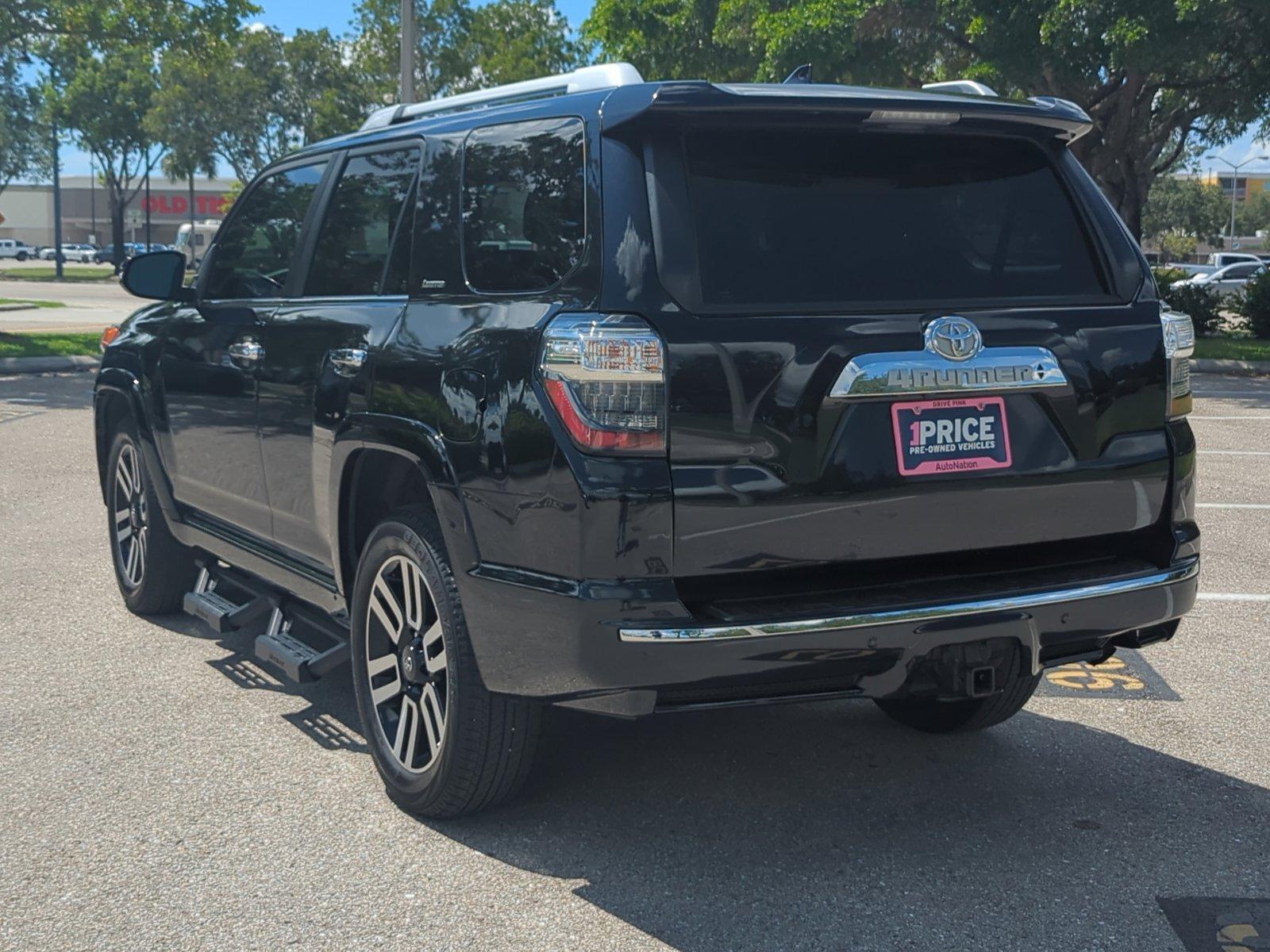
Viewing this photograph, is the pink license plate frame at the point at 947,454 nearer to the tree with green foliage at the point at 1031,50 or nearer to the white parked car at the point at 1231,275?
the tree with green foliage at the point at 1031,50

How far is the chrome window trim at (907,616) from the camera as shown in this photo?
3.34 m

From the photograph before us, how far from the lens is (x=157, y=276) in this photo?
18.6 feet

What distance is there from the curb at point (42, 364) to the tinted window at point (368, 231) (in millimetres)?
14570

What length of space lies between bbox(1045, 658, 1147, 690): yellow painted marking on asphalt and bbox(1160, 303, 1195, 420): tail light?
1.63m

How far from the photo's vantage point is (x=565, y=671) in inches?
136

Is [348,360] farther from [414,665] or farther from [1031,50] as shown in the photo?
[1031,50]

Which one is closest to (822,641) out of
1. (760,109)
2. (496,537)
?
(496,537)

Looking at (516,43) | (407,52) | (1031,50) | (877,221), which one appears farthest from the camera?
(516,43)

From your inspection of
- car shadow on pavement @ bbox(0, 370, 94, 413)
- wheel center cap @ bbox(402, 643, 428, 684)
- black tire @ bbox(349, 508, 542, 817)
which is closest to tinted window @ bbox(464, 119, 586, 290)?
black tire @ bbox(349, 508, 542, 817)

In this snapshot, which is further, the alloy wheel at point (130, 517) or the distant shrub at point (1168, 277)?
the distant shrub at point (1168, 277)

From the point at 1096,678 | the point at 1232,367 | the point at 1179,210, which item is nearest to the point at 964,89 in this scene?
the point at 1096,678

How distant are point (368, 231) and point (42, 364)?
51.5 ft

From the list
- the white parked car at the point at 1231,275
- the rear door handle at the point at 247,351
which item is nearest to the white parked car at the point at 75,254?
the white parked car at the point at 1231,275

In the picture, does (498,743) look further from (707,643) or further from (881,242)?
(881,242)
